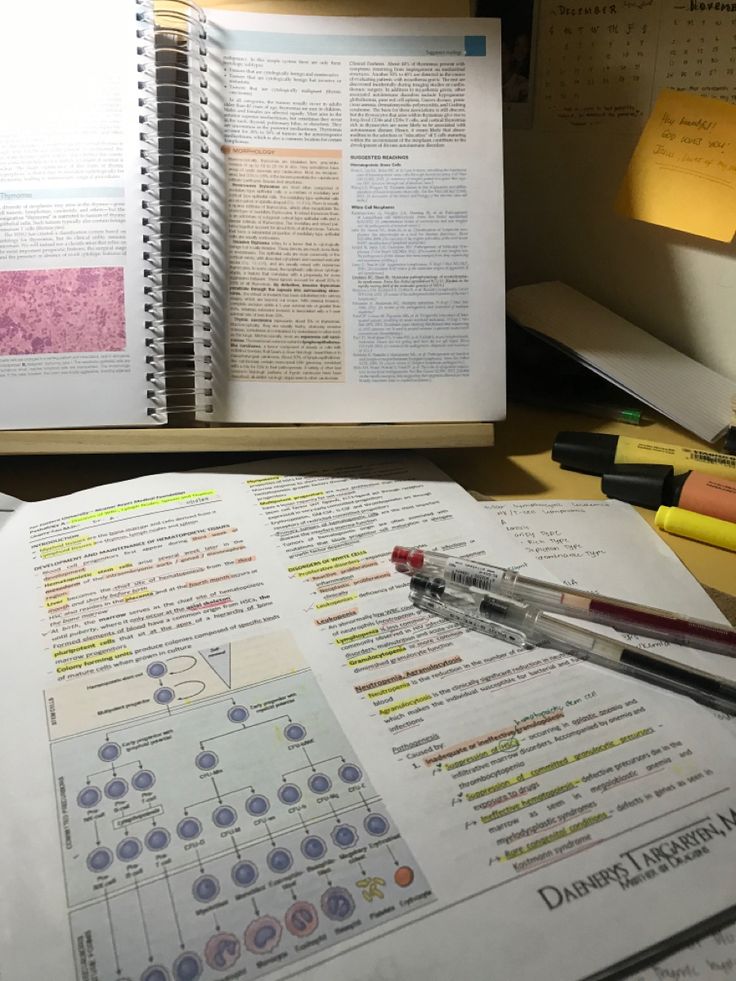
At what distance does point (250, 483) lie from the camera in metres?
0.66

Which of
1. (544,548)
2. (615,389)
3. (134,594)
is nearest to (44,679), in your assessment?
(134,594)

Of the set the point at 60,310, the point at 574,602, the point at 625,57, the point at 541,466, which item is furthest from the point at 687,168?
the point at 60,310

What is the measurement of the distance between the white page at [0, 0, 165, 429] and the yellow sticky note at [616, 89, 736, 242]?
44cm

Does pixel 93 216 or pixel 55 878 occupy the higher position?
pixel 93 216

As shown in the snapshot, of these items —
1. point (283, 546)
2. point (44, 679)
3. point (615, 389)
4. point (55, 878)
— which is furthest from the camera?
point (615, 389)

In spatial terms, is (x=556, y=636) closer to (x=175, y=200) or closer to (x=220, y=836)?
(x=220, y=836)

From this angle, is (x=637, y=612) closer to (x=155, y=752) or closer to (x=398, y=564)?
(x=398, y=564)

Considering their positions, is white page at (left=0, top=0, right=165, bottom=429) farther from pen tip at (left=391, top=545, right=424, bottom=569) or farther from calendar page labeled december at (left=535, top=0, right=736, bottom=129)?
calendar page labeled december at (left=535, top=0, right=736, bottom=129)

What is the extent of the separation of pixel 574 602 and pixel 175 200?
1.45 ft

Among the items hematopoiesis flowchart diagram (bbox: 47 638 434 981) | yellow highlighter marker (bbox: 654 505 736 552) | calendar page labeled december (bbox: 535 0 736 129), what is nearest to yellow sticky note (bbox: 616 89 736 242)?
calendar page labeled december (bbox: 535 0 736 129)

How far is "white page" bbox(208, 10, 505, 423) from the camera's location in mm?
660

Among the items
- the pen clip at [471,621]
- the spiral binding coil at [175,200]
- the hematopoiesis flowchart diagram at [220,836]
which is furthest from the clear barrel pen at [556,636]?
the spiral binding coil at [175,200]

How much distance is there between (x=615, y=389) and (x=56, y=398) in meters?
0.50

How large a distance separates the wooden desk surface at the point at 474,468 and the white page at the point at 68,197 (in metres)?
0.06
